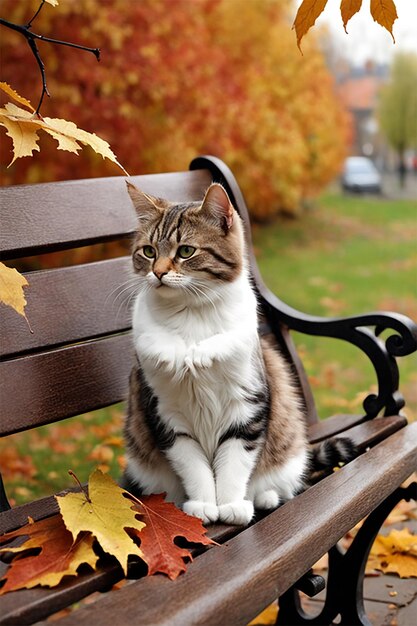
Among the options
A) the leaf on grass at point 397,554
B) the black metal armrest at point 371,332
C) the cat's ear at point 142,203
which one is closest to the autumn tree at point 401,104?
the leaf on grass at point 397,554

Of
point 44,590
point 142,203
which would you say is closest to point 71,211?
point 142,203

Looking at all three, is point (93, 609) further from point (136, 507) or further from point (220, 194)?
point (220, 194)

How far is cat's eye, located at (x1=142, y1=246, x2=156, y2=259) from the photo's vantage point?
1.89 meters

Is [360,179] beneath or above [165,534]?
above

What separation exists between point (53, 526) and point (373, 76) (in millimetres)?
35672

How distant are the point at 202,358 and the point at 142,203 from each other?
1.46 feet

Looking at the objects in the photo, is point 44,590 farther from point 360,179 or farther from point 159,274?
point 360,179

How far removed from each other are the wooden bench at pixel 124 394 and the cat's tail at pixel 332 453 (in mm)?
54

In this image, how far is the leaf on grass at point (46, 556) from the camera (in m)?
1.36

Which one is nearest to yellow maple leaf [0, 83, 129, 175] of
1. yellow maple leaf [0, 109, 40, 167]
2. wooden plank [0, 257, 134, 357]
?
yellow maple leaf [0, 109, 40, 167]

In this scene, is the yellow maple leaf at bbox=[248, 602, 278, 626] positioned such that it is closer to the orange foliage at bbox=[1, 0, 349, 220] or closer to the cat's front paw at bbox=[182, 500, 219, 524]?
the cat's front paw at bbox=[182, 500, 219, 524]

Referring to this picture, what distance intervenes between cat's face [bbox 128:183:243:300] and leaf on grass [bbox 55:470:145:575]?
1.52 feet

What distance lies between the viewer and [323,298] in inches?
347

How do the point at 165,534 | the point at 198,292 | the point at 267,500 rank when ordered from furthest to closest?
the point at 267,500, the point at 198,292, the point at 165,534
